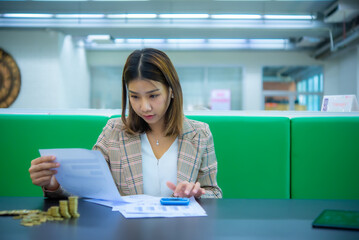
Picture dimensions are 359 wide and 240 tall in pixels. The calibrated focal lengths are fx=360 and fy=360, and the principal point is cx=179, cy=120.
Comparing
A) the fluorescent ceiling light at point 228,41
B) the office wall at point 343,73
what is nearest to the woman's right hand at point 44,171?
the office wall at point 343,73

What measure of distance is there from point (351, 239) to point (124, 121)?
919 millimetres

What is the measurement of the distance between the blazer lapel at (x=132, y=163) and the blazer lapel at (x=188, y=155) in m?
0.14

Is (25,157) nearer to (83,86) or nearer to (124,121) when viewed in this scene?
(124,121)

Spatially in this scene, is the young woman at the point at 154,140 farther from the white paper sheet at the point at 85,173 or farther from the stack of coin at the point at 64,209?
the stack of coin at the point at 64,209

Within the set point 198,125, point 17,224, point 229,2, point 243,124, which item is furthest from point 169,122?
point 229,2

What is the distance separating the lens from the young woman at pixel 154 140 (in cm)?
127

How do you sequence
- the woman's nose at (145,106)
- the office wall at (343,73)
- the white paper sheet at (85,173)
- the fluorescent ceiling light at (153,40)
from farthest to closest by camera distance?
the fluorescent ceiling light at (153,40) < the office wall at (343,73) < the woman's nose at (145,106) < the white paper sheet at (85,173)

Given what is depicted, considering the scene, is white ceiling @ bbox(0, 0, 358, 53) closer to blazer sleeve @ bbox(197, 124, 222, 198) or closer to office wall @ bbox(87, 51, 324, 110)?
office wall @ bbox(87, 51, 324, 110)

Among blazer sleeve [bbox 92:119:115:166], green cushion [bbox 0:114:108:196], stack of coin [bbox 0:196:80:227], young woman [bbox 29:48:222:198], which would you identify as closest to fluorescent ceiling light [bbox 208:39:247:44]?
green cushion [bbox 0:114:108:196]

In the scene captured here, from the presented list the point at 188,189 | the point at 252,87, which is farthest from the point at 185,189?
the point at 252,87

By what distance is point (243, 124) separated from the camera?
5.86ft

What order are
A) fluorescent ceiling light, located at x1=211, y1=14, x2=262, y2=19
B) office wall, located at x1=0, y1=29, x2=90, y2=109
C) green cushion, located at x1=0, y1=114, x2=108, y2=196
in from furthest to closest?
office wall, located at x1=0, y1=29, x2=90, y2=109, fluorescent ceiling light, located at x1=211, y1=14, x2=262, y2=19, green cushion, located at x1=0, y1=114, x2=108, y2=196

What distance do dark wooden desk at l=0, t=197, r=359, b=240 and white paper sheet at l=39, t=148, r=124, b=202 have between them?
0.05 m

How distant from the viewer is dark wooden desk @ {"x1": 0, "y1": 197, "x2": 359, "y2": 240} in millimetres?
698
